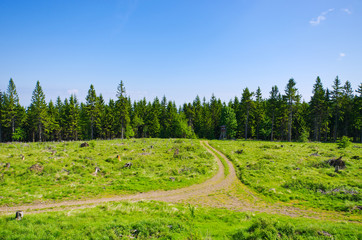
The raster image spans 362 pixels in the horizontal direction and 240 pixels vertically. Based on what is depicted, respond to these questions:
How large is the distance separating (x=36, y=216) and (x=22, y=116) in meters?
72.8

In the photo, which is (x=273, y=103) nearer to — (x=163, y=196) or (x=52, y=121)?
(x=163, y=196)

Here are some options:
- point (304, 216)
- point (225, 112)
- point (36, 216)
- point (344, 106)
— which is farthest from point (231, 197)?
point (344, 106)

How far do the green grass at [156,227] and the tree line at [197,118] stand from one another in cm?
5051

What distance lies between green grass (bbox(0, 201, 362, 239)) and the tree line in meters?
50.5

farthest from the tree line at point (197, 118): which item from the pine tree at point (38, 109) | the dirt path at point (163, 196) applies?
the dirt path at point (163, 196)

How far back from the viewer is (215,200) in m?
16.4

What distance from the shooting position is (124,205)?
1408 centimetres

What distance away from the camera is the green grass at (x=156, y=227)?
9.22 m

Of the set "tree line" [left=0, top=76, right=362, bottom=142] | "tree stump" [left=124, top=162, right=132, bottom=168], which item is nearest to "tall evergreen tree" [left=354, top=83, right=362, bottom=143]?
"tree line" [left=0, top=76, right=362, bottom=142]

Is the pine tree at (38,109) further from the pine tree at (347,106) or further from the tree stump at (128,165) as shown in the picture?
the pine tree at (347,106)

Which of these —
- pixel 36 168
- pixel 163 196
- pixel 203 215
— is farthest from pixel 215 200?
pixel 36 168

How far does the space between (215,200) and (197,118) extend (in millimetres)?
66404

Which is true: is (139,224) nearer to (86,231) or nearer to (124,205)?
(86,231)

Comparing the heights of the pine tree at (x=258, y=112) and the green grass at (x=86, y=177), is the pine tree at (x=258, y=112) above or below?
above
